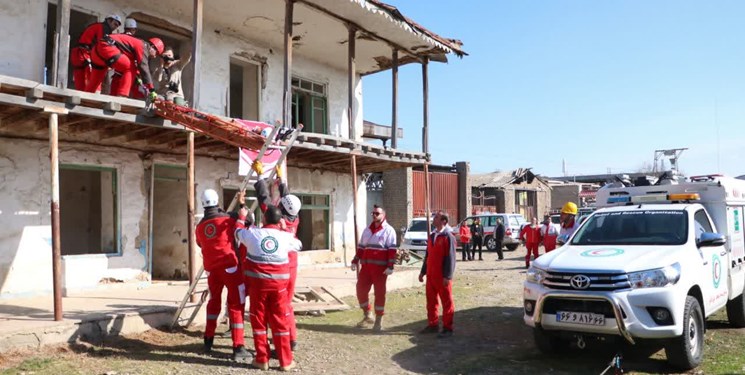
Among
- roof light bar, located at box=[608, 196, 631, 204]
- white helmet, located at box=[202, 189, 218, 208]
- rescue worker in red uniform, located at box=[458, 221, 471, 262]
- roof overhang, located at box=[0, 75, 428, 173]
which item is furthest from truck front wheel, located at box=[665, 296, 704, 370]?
rescue worker in red uniform, located at box=[458, 221, 471, 262]

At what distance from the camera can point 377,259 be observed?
834 cm

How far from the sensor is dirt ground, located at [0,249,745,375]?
619cm

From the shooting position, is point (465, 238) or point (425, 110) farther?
point (465, 238)

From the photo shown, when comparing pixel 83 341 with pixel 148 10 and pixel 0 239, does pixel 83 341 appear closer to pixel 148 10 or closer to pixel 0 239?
pixel 0 239

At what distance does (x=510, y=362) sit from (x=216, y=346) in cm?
365

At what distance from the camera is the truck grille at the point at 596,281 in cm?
580

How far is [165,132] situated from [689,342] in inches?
322

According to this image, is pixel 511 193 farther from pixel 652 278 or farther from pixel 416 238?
pixel 652 278

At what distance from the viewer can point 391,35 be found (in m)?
13.3

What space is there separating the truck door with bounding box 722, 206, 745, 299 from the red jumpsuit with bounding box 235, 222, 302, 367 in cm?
580

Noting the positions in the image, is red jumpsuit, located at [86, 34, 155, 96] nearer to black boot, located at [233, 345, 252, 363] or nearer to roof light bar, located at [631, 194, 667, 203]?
black boot, located at [233, 345, 252, 363]

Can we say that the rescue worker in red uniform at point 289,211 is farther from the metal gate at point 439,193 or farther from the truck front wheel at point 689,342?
the metal gate at point 439,193

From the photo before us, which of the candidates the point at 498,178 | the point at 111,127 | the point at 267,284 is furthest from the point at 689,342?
the point at 498,178

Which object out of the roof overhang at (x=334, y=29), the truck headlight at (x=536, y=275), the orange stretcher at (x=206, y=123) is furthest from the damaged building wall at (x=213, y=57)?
the truck headlight at (x=536, y=275)
